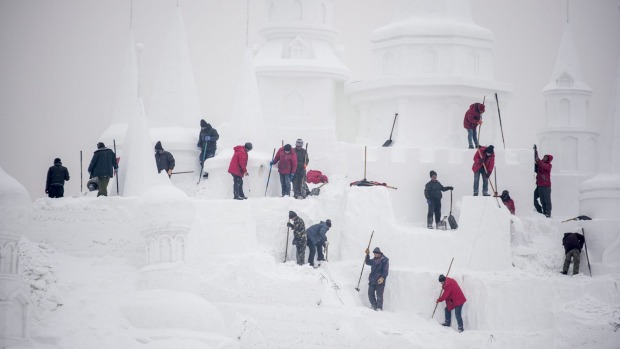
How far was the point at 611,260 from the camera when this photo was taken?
39.9m

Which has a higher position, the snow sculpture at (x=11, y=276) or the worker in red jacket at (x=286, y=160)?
the worker in red jacket at (x=286, y=160)

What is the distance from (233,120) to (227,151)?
1023mm

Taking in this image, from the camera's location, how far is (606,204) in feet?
135

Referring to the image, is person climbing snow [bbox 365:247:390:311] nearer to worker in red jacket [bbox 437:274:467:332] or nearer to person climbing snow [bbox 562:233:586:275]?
worker in red jacket [bbox 437:274:467:332]

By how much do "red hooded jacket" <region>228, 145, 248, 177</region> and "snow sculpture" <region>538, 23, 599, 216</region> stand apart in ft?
38.1

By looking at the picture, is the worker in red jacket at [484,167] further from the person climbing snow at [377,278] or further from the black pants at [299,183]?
the black pants at [299,183]

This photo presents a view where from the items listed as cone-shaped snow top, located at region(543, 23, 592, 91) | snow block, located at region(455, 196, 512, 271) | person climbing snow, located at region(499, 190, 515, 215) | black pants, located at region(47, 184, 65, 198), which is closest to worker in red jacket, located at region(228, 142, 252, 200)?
black pants, located at region(47, 184, 65, 198)

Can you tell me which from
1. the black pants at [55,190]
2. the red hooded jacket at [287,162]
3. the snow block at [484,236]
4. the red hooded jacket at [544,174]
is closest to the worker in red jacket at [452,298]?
the snow block at [484,236]

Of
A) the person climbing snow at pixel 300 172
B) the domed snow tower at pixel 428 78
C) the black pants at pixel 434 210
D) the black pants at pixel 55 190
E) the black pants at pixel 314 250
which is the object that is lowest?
the black pants at pixel 314 250

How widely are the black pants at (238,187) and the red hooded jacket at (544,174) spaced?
8080mm

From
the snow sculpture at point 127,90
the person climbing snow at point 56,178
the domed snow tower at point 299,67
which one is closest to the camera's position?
the person climbing snow at point 56,178

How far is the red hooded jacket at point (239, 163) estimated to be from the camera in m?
40.3

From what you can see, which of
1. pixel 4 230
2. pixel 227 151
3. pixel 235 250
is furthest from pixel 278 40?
pixel 4 230

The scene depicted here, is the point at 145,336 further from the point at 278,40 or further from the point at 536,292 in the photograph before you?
the point at 278,40
